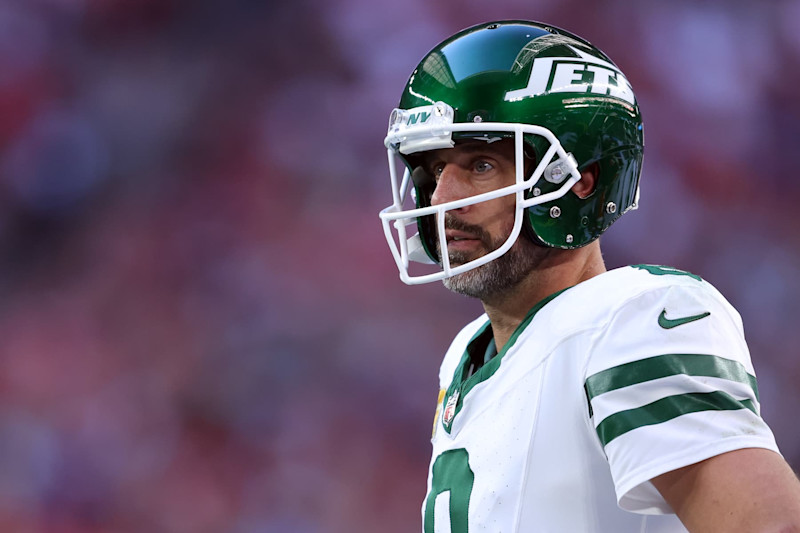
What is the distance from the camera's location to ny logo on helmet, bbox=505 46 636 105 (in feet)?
4.04

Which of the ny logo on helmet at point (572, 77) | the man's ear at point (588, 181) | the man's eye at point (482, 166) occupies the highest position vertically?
the ny logo on helmet at point (572, 77)

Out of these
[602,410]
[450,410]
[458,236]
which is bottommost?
[450,410]

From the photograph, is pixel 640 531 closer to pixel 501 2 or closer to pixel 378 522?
pixel 378 522

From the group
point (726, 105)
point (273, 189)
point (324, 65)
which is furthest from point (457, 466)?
point (726, 105)

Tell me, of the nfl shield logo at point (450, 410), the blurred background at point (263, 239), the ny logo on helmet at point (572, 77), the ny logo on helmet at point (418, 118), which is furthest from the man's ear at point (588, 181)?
the blurred background at point (263, 239)

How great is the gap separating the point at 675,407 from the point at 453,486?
1.19ft

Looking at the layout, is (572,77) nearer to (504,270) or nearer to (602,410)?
(504,270)

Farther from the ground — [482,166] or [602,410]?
[482,166]

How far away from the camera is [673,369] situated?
0.93m

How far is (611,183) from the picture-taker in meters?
1.27

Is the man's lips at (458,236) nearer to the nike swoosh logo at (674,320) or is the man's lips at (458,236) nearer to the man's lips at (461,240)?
the man's lips at (461,240)

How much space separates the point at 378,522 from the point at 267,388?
0.51m

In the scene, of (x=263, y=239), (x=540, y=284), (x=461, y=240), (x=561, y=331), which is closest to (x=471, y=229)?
(x=461, y=240)

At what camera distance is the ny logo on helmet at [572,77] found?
123cm
